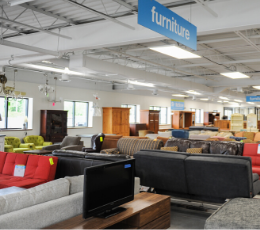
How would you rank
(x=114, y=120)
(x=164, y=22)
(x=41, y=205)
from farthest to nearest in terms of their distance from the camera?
(x=114, y=120) < (x=164, y=22) < (x=41, y=205)

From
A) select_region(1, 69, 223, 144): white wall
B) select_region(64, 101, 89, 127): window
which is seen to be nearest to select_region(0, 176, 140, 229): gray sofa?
select_region(1, 69, 223, 144): white wall

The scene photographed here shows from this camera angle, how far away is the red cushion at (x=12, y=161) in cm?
537

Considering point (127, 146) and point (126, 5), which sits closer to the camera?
point (126, 5)

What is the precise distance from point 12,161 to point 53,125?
6.88 metres

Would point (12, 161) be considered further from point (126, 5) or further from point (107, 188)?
point (126, 5)

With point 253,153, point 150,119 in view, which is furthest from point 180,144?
point 150,119

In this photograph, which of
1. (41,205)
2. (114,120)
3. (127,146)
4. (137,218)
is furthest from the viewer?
(114,120)

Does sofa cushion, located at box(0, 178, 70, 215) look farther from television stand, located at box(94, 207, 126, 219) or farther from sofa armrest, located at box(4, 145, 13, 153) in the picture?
sofa armrest, located at box(4, 145, 13, 153)

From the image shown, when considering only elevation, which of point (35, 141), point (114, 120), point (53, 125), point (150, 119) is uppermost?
point (150, 119)

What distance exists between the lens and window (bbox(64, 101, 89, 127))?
1412 cm

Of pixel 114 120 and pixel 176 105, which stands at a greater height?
pixel 176 105

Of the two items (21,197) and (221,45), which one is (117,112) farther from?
(21,197)

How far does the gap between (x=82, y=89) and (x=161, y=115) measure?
8.79 metres

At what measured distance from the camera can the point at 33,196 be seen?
258cm
